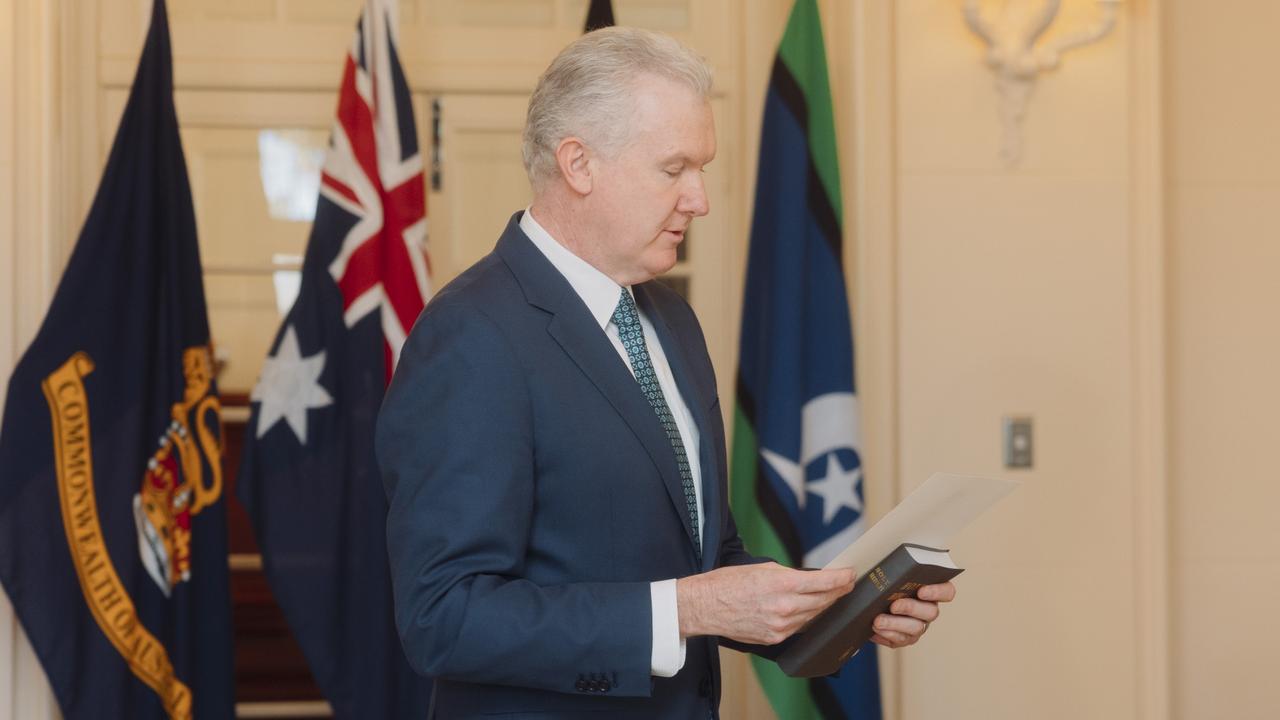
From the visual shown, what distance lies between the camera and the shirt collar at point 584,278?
5.51ft

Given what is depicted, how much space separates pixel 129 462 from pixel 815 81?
5.85ft

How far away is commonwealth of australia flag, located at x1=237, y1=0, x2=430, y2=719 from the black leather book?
4.82ft

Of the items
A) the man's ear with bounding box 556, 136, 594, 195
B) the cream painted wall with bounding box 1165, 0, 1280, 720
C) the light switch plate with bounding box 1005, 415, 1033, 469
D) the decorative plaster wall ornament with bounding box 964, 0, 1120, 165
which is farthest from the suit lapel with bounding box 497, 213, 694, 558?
the cream painted wall with bounding box 1165, 0, 1280, 720

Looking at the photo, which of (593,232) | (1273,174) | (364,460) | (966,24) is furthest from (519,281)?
(1273,174)

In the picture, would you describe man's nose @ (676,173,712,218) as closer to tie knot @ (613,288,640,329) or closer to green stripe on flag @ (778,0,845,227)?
tie knot @ (613,288,640,329)

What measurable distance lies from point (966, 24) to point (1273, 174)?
0.92 metres

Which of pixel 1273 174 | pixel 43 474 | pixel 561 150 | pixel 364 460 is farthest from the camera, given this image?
pixel 1273 174

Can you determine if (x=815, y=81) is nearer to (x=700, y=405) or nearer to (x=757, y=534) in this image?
(x=757, y=534)

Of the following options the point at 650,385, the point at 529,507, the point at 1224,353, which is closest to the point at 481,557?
the point at 529,507

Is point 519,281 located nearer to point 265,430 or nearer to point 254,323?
point 265,430

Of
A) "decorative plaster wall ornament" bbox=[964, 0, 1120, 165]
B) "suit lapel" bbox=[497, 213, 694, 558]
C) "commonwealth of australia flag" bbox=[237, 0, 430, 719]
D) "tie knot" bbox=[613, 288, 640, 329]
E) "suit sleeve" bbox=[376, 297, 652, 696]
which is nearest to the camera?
"suit sleeve" bbox=[376, 297, 652, 696]

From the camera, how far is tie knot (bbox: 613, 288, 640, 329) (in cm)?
171

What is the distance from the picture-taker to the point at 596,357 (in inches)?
63.3

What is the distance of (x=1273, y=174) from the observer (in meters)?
3.38
